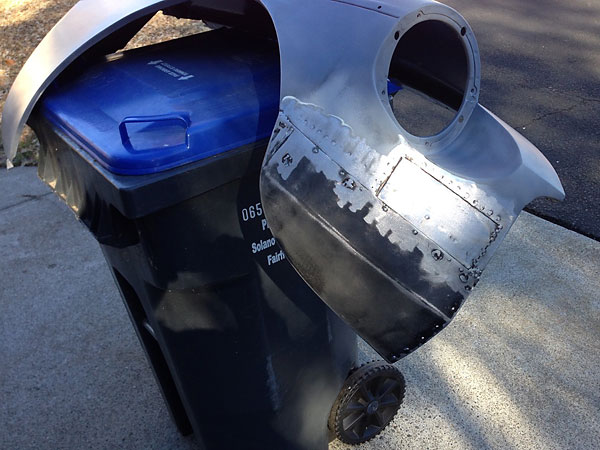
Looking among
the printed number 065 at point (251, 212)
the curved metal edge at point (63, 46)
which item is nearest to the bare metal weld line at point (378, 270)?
the printed number 065 at point (251, 212)

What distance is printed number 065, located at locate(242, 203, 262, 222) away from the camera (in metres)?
1.40

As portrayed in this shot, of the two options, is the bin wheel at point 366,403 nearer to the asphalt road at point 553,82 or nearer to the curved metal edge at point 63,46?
the curved metal edge at point 63,46

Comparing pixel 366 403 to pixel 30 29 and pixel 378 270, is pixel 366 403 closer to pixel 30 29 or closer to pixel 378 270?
pixel 378 270

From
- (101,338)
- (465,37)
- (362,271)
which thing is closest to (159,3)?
(465,37)

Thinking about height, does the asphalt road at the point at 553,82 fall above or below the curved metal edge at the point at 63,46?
below

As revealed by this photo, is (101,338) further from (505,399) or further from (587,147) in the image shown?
(587,147)

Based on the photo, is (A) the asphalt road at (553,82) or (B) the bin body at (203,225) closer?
(B) the bin body at (203,225)

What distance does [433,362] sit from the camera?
2449 mm

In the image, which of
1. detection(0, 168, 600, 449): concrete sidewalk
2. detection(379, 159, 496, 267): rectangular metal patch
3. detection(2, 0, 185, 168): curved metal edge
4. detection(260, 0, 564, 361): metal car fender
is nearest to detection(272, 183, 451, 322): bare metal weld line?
detection(260, 0, 564, 361): metal car fender

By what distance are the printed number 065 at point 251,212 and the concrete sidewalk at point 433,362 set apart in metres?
1.12

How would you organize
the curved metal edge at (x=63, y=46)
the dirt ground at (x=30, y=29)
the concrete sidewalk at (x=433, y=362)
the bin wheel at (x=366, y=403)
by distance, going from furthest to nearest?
1. the dirt ground at (x=30, y=29)
2. the concrete sidewalk at (x=433, y=362)
3. the bin wheel at (x=366, y=403)
4. the curved metal edge at (x=63, y=46)

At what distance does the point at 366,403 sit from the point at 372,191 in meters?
1.07

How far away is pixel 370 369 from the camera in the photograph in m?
1.91

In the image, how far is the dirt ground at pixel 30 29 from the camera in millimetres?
5699
